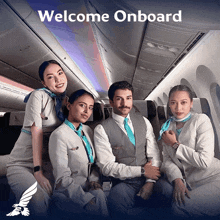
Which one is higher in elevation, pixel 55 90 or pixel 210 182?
pixel 55 90

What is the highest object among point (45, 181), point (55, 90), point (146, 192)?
point (55, 90)

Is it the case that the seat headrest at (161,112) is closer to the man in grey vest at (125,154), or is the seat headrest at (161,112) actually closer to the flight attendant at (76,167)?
the man in grey vest at (125,154)

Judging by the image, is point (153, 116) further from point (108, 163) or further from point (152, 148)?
point (108, 163)

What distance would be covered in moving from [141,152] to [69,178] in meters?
0.52

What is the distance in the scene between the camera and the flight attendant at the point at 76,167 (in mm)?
1164

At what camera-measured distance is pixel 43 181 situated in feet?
3.92

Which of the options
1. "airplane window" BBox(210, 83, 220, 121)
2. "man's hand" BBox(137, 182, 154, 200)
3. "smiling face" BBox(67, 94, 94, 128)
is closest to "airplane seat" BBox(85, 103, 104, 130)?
"smiling face" BBox(67, 94, 94, 128)

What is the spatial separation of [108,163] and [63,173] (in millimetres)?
305

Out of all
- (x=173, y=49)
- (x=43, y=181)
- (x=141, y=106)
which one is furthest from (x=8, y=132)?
(x=173, y=49)

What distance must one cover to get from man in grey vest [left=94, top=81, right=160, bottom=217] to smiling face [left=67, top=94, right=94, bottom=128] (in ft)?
0.43

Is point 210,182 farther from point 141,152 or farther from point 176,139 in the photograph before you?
point 141,152

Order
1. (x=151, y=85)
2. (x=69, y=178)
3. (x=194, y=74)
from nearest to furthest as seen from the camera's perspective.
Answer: (x=69, y=178)
(x=194, y=74)
(x=151, y=85)

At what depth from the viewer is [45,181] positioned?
3.93 feet

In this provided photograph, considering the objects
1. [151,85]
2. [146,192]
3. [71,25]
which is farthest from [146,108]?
[71,25]
